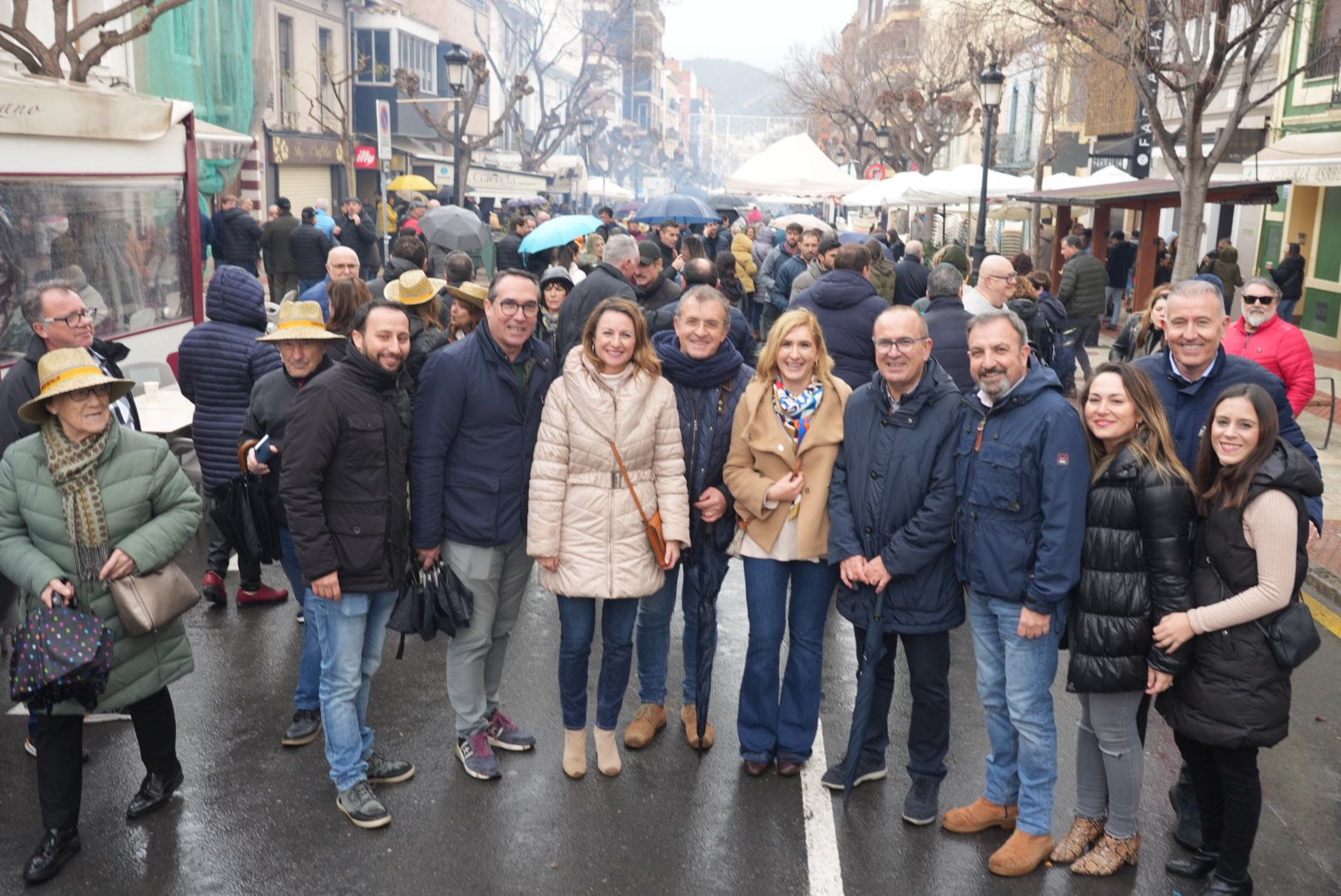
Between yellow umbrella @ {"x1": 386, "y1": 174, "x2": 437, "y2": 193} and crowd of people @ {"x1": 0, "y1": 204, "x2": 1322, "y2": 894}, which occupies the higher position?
yellow umbrella @ {"x1": 386, "y1": 174, "x2": 437, "y2": 193}

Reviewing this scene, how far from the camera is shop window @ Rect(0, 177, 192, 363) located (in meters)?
8.57

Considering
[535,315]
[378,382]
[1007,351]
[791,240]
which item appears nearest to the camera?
[1007,351]

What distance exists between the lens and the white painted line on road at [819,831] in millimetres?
4309

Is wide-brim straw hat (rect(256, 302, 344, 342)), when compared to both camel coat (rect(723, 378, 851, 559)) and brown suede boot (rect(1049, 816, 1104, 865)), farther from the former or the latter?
brown suede boot (rect(1049, 816, 1104, 865))

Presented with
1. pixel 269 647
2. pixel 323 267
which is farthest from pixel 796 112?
pixel 269 647

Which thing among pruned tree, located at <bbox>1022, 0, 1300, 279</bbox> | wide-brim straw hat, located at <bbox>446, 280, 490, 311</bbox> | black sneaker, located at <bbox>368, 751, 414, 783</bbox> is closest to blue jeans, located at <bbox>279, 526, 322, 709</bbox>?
black sneaker, located at <bbox>368, 751, 414, 783</bbox>

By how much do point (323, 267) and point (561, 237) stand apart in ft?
27.3

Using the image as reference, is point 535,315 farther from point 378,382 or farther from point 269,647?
point 269,647

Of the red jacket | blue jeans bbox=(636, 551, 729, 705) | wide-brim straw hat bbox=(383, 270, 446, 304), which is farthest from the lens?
wide-brim straw hat bbox=(383, 270, 446, 304)

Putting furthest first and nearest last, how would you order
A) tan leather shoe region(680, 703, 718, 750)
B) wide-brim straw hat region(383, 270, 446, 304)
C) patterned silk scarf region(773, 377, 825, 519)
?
wide-brim straw hat region(383, 270, 446, 304)
tan leather shoe region(680, 703, 718, 750)
patterned silk scarf region(773, 377, 825, 519)

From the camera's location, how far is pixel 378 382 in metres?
4.57

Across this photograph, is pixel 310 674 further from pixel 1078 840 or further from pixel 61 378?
pixel 1078 840

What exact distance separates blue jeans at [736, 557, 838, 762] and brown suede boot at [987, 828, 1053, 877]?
95 centimetres

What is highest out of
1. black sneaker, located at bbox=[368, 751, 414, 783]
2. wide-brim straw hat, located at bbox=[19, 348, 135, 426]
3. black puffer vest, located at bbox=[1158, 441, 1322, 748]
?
wide-brim straw hat, located at bbox=[19, 348, 135, 426]
